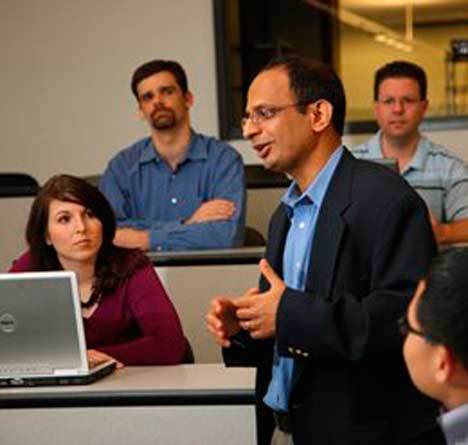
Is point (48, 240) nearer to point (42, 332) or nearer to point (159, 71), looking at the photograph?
point (42, 332)

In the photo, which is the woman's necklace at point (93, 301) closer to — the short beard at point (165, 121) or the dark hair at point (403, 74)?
the short beard at point (165, 121)

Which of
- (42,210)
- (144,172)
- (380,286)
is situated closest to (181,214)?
(144,172)

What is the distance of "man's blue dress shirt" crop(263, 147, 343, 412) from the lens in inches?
73.6

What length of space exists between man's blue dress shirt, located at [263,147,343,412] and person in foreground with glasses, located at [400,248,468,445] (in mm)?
482

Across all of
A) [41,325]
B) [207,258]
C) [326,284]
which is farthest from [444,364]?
[207,258]

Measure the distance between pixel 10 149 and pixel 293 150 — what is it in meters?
4.26

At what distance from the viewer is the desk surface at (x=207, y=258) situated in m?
3.26

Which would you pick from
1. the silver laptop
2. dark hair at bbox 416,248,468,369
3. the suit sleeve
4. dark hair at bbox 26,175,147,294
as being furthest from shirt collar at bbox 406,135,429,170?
dark hair at bbox 416,248,468,369

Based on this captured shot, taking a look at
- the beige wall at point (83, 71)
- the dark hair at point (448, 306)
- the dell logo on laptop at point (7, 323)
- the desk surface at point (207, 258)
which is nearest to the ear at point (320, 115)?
the dark hair at point (448, 306)

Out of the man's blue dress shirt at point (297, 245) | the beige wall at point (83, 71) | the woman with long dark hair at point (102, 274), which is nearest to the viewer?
the man's blue dress shirt at point (297, 245)

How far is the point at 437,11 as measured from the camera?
5551 millimetres

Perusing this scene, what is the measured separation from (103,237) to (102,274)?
12cm

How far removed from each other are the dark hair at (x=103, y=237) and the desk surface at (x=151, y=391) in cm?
40

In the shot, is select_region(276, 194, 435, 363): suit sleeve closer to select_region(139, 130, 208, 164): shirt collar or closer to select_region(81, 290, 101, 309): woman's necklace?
select_region(81, 290, 101, 309): woman's necklace
